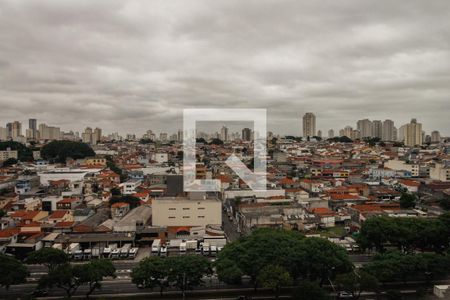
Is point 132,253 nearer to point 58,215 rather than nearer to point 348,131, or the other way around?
point 58,215

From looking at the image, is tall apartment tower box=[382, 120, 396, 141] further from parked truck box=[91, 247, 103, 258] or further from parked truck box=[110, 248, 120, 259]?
parked truck box=[91, 247, 103, 258]

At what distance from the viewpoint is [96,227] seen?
7.88 m

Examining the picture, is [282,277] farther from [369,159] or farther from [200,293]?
[369,159]

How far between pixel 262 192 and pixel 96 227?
16.4 feet

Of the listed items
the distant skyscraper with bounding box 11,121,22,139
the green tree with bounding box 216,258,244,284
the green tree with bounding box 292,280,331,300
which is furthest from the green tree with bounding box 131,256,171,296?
the distant skyscraper with bounding box 11,121,22,139

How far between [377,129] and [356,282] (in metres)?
33.7

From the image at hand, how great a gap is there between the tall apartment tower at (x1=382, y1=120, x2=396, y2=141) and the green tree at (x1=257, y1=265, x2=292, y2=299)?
108ft

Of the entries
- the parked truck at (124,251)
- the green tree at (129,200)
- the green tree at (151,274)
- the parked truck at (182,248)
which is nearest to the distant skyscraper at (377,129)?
the green tree at (129,200)

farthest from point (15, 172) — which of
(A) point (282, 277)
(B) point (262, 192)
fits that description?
(A) point (282, 277)

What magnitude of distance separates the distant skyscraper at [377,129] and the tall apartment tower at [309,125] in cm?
555

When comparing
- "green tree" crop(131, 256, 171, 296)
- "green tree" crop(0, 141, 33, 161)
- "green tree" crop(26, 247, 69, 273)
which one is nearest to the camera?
"green tree" crop(131, 256, 171, 296)

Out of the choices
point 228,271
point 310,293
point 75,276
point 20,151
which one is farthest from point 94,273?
point 20,151

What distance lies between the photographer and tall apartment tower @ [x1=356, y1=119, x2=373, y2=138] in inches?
1416

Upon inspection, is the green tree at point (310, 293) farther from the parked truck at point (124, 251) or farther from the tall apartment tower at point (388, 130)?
the tall apartment tower at point (388, 130)
